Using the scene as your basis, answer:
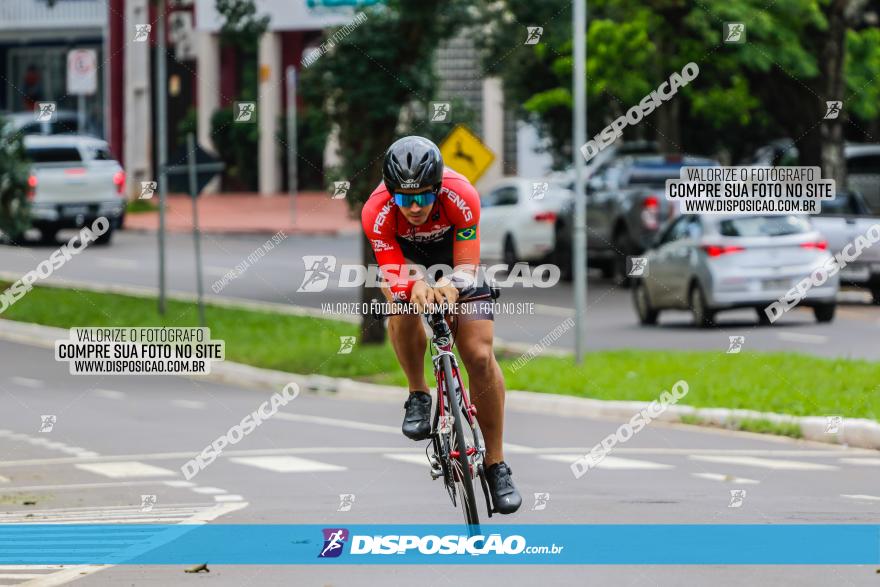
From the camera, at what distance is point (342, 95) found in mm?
24562

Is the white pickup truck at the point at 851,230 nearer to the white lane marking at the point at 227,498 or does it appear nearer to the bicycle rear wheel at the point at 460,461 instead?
the white lane marking at the point at 227,498

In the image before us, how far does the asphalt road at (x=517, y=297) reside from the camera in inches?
930

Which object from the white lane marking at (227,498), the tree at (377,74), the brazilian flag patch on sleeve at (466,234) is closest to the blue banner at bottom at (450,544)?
the white lane marking at (227,498)

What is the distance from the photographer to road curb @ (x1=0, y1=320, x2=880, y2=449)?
1467 cm

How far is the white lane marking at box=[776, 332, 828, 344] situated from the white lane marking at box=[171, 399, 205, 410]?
7559 millimetres

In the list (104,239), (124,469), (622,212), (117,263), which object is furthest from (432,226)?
(104,239)

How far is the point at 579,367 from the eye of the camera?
19.9 metres

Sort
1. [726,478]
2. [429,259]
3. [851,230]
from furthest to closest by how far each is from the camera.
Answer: [851,230]
[726,478]
[429,259]

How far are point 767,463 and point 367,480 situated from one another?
2727 millimetres

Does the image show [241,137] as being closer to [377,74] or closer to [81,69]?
[81,69]

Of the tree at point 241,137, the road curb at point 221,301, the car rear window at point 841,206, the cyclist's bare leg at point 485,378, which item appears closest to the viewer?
the cyclist's bare leg at point 485,378

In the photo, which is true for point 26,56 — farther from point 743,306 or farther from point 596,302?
point 743,306

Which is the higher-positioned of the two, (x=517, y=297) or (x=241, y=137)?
(x=241, y=137)

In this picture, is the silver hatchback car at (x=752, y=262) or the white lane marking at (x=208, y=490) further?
the silver hatchback car at (x=752, y=262)
